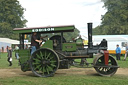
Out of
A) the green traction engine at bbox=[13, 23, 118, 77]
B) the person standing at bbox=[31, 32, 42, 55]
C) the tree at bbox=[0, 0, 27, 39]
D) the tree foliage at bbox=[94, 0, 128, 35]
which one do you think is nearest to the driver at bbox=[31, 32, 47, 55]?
the person standing at bbox=[31, 32, 42, 55]

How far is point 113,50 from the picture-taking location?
840 inches

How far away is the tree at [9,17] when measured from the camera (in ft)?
154

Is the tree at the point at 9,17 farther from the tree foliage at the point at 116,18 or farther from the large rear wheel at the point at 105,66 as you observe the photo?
the large rear wheel at the point at 105,66

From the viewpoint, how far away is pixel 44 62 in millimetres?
6953

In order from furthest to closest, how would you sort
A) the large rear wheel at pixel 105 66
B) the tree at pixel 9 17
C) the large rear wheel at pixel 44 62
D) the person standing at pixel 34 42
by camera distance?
the tree at pixel 9 17
the person standing at pixel 34 42
the large rear wheel at pixel 105 66
the large rear wheel at pixel 44 62

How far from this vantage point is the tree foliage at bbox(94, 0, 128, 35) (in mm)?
34066

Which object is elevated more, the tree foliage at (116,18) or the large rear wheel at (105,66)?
the tree foliage at (116,18)

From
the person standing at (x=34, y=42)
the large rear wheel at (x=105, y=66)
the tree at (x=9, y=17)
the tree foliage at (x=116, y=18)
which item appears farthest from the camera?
the tree at (x=9, y=17)

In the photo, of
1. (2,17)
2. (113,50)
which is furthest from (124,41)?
(2,17)

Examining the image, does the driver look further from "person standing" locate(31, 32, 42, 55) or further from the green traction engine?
the green traction engine

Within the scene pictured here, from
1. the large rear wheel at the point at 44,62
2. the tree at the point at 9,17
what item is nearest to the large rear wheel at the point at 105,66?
the large rear wheel at the point at 44,62

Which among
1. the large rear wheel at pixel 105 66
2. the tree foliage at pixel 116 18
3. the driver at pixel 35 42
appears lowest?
the large rear wheel at pixel 105 66

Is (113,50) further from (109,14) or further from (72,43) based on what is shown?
(109,14)

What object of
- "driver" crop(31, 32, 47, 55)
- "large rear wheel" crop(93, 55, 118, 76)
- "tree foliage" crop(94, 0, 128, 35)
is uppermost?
"tree foliage" crop(94, 0, 128, 35)
